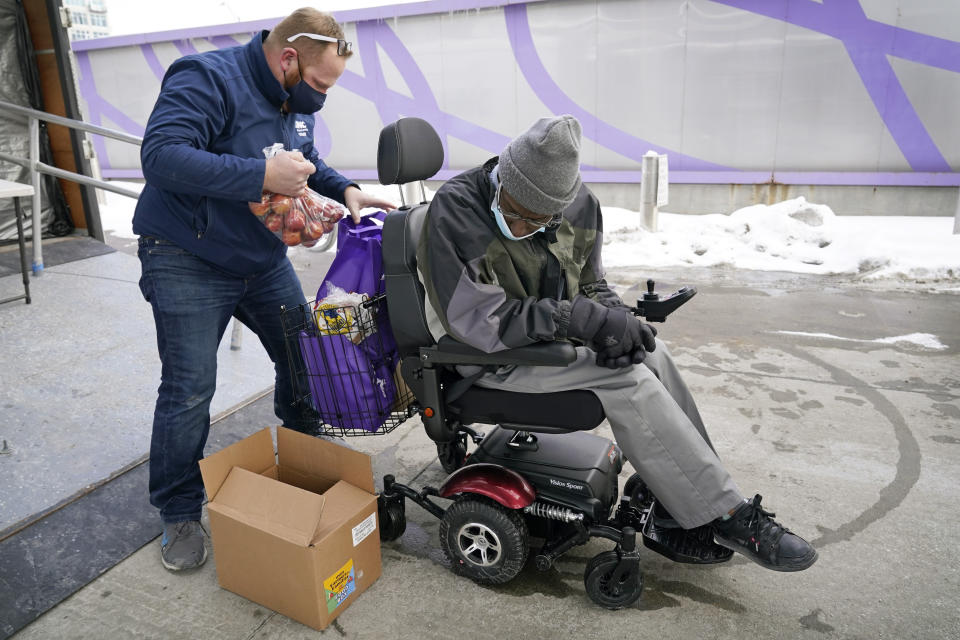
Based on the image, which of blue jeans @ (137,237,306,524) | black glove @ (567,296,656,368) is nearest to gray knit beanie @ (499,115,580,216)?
black glove @ (567,296,656,368)

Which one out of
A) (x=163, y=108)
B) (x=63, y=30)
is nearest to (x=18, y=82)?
(x=63, y=30)

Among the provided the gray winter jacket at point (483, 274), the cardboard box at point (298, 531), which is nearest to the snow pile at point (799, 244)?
the gray winter jacket at point (483, 274)

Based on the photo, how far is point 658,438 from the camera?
202 centimetres

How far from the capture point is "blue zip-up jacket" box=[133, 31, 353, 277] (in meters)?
1.97

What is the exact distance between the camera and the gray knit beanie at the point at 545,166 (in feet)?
6.27

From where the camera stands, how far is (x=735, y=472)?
2898 mm

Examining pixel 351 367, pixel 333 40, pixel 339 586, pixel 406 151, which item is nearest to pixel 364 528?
pixel 339 586

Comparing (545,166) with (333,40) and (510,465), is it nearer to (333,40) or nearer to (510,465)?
Result: (333,40)

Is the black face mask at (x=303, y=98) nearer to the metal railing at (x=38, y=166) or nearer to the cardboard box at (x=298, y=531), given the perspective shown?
the cardboard box at (x=298, y=531)

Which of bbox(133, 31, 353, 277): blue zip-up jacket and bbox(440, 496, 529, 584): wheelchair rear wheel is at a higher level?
bbox(133, 31, 353, 277): blue zip-up jacket

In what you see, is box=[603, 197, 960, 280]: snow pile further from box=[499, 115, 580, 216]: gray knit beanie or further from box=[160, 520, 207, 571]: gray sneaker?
box=[160, 520, 207, 571]: gray sneaker

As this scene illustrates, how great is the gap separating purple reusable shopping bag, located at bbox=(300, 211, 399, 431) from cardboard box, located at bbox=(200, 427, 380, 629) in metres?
0.15

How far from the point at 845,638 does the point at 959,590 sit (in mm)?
500

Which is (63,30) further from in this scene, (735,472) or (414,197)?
(735,472)
